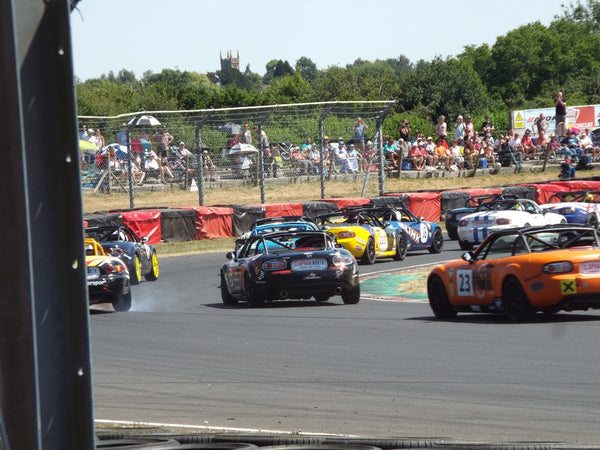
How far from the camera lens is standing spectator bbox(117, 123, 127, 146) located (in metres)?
27.0

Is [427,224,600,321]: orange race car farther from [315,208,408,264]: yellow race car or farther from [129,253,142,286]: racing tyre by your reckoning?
[315,208,408,264]: yellow race car

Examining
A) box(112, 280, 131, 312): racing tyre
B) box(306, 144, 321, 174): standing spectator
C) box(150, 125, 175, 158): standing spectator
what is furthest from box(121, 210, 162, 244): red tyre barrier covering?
box(112, 280, 131, 312): racing tyre

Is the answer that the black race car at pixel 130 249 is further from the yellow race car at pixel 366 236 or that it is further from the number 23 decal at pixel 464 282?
the number 23 decal at pixel 464 282

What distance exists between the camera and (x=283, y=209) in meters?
27.6

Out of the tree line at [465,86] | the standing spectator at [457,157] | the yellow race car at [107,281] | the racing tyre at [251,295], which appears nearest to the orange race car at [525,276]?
the racing tyre at [251,295]

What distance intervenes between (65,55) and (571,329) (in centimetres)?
826

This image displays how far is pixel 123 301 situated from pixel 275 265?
2281mm

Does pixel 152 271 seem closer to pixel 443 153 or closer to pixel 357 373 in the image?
pixel 357 373

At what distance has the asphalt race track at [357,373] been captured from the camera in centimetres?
657

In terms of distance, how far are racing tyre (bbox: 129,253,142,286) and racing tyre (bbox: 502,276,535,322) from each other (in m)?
8.97

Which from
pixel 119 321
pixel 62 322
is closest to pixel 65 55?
pixel 62 322

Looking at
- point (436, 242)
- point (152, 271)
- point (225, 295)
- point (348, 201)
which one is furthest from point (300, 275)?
point (348, 201)

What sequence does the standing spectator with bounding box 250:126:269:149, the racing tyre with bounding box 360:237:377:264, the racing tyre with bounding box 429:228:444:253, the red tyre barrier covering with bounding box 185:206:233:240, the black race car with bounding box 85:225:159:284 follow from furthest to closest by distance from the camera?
the standing spectator with bounding box 250:126:269:149
the red tyre barrier covering with bounding box 185:206:233:240
the racing tyre with bounding box 429:228:444:253
the racing tyre with bounding box 360:237:377:264
the black race car with bounding box 85:225:159:284

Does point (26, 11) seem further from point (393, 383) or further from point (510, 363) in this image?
point (510, 363)
